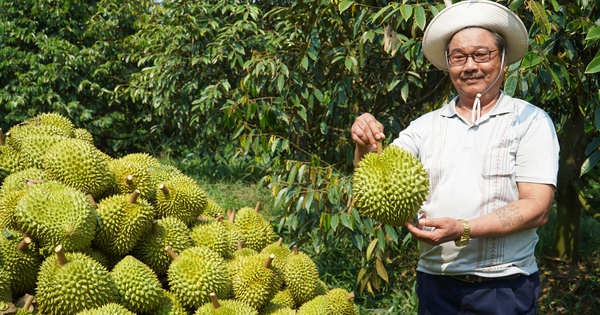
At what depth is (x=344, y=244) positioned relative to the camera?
4844mm

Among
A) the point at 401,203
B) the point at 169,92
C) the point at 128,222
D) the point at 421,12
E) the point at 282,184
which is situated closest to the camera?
the point at 401,203

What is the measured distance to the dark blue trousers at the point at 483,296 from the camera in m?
1.96

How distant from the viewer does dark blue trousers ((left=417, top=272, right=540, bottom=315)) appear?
1963mm

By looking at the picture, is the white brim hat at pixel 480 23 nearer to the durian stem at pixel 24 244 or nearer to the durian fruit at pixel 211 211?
the durian fruit at pixel 211 211

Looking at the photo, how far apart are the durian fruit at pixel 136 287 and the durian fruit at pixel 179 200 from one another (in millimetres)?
345

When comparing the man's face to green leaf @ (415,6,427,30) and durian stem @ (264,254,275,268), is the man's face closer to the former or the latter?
green leaf @ (415,6,427,30)

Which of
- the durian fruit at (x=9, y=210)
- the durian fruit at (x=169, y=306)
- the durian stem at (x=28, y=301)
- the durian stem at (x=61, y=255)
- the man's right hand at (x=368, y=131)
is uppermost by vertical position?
the man's right hand at (x=368, y=131)

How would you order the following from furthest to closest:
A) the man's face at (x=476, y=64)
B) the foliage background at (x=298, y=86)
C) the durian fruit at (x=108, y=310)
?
1. the foliage background at (x=298, y=86)
2. the man's face at (x=476, y=64)
3. the durian fruit at (x=108, y=310)

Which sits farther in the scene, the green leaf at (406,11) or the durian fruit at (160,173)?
the green leaf at (406,11)

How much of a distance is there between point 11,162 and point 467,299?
5.96 feet

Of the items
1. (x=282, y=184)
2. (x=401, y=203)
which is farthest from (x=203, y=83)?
(x=401, y=203)

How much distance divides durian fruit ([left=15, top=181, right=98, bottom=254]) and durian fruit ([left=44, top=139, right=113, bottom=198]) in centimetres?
13

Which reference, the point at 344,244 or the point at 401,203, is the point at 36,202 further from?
the point at 344,244

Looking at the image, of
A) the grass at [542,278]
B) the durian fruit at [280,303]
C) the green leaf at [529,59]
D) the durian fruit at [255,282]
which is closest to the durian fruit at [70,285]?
the durian fruit at [255,282]
